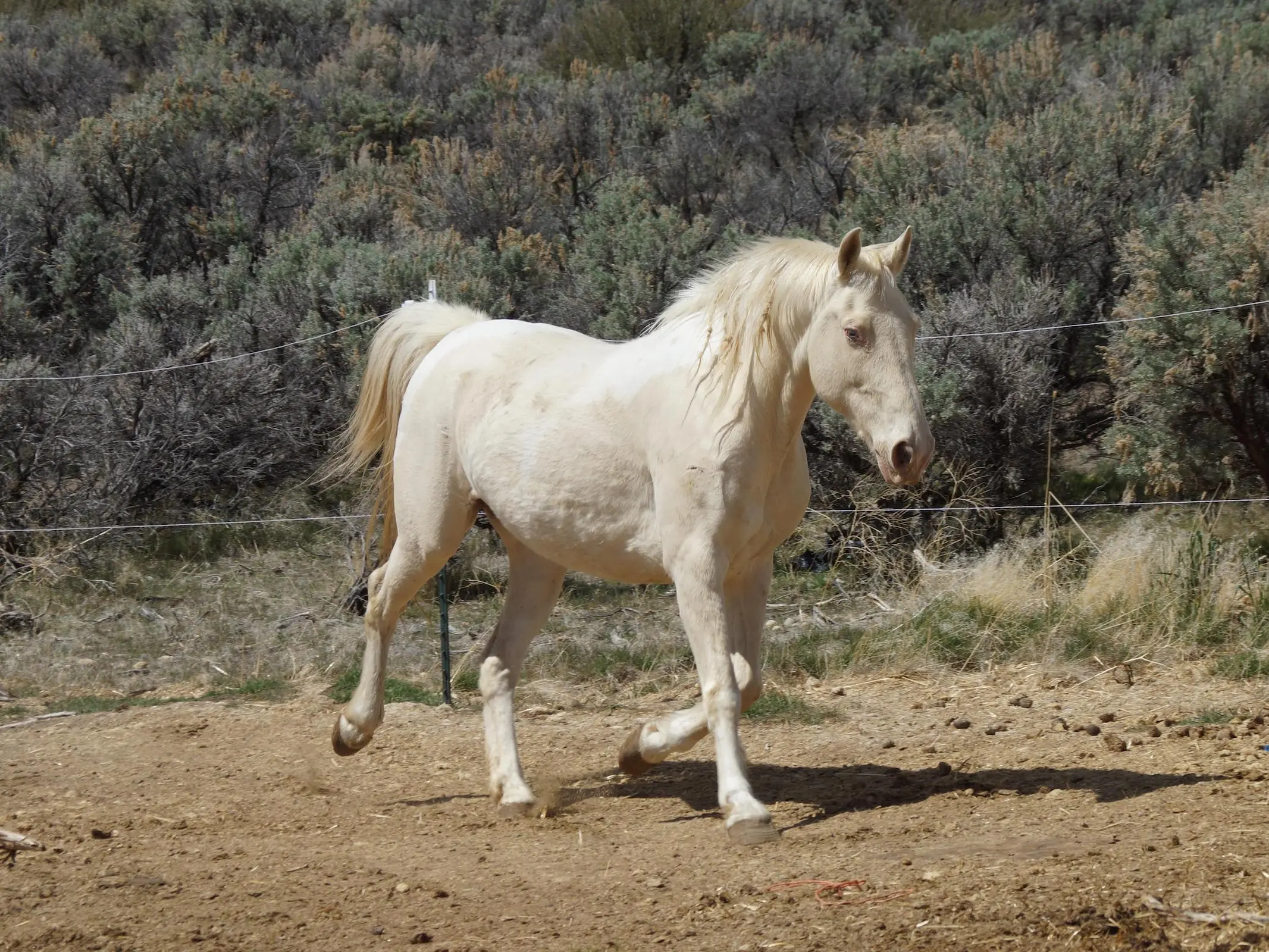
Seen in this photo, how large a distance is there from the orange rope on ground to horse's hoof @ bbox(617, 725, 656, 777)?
54.0 inches

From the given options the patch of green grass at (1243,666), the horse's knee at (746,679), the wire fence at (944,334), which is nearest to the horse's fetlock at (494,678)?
the horse's knee at (746,679)

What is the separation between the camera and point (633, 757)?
5.39m

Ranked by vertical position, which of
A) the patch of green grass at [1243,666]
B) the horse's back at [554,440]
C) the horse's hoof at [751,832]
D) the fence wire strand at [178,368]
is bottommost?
the patch of green grass at [1243,666]

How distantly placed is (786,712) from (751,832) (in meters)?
2.44

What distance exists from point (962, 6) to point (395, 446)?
22.6 metres

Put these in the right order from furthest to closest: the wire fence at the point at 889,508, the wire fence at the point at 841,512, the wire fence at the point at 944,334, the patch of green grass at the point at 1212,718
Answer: the wire fence at the point at 841,512 < the wire fence at the point at 944,334 < the wire fence at the point at 889,508 < the patch of green grass at the point at 1212,718

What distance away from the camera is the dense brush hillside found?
10023mm

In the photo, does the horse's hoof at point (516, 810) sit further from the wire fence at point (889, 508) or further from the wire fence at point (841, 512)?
the wire fence at point (841, 512)

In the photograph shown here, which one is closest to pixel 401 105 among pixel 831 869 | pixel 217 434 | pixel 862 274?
pixel 217 434

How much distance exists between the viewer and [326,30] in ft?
79.5

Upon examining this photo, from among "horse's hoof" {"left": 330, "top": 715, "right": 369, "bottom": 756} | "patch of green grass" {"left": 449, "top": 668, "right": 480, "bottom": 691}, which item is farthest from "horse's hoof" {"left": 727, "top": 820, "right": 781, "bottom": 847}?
"patch of green grass" {"left": 449, "top": 668, "right": 480, "bottom": 691}

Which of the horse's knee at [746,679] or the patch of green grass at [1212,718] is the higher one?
the horse's knee at [746,679]

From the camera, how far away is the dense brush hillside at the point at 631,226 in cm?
1002

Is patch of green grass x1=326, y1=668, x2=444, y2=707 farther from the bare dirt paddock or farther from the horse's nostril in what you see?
the horse's nostril
